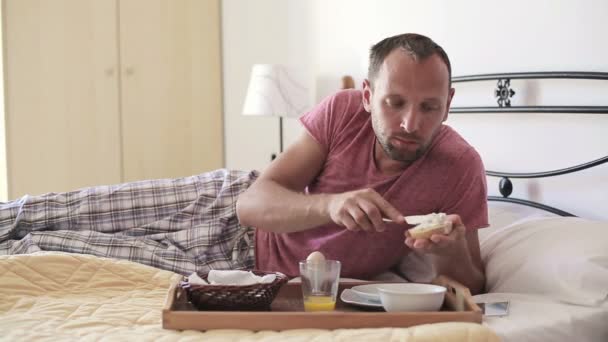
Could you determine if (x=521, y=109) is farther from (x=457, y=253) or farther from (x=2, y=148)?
(x=2, y=148)

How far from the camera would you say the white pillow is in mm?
1834

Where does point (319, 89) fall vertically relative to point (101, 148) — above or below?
above

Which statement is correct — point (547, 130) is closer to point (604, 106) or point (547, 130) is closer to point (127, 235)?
point (604, 106)

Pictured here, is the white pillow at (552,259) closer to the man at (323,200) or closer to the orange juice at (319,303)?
the man at (323,200)

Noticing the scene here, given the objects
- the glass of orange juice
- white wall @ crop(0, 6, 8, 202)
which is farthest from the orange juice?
white wall @ crop(0, 6, 8, 202)

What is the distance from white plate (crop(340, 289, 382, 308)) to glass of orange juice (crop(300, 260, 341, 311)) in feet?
0.22

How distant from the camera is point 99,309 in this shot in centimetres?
162

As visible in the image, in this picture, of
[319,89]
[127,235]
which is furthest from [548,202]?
[319,89]

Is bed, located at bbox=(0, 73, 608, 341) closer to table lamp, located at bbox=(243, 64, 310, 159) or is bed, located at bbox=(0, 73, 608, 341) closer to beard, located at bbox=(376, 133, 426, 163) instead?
beard, located at bbox=(376, 133, 426, 163)

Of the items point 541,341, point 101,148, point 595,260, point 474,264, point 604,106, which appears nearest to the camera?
point 541,341

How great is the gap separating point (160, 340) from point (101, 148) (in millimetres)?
2794

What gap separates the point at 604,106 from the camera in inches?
88.8

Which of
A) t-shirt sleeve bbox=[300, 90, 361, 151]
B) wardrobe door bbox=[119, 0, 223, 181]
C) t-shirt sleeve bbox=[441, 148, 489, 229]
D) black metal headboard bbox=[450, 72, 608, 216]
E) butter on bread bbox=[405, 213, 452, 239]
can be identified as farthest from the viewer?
wardrobe door bbox=[119, 0, 223, 181]

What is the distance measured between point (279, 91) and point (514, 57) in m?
1.25
